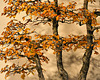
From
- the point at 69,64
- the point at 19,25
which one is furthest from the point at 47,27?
the point at 19,25

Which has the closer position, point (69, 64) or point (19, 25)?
point (19, 25)

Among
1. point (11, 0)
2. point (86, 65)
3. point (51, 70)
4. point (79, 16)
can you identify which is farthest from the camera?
point (51, 70)

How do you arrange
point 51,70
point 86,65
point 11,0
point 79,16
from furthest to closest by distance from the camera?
point 51,70 < point 86,65 < point 11,0 < point 79,16

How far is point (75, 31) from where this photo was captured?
6.31 m

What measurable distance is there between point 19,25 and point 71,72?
316 cm

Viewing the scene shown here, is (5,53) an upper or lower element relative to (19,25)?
lower

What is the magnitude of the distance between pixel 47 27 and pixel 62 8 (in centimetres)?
289

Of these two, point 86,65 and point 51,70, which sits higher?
point 86,65

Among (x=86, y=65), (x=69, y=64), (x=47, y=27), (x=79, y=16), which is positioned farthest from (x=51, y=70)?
(x=79, y=16)

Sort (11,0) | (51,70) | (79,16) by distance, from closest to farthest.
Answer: (79,16) → (11,0) → (51,70)

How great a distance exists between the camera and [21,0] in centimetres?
358

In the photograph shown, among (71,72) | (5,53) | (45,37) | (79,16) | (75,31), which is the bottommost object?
(71,72)

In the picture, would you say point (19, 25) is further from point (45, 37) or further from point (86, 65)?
point (86, 65)

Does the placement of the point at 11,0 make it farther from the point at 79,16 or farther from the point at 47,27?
the point at 47,27
